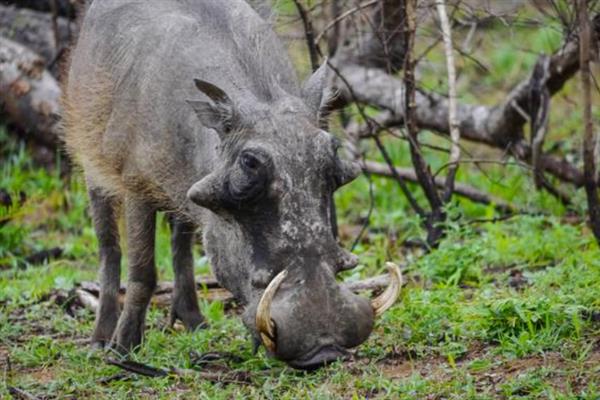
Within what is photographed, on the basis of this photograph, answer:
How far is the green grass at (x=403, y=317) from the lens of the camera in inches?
167

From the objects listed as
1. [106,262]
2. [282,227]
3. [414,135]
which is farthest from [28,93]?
[282,227]

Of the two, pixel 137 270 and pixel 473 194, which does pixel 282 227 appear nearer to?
pixel 137 270

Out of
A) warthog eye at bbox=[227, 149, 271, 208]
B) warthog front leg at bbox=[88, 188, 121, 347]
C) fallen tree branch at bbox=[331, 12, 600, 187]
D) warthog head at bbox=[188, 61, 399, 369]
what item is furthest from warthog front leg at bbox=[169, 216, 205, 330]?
fallen tree branch at bbox=[331, 12, 600, 187]

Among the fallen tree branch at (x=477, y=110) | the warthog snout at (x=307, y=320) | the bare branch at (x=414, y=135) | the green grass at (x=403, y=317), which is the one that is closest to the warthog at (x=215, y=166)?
the warthog snout at (x=307, y=320)

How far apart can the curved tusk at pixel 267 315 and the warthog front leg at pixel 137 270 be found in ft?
4.30

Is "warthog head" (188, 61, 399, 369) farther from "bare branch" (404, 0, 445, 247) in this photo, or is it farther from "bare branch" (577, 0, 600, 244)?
"bare branch" (404, 0, 445, 247)

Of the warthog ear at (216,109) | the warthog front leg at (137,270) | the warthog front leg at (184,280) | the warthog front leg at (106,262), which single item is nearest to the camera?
the warthog ear at (216,109)

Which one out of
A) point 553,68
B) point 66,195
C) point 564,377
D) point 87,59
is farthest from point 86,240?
point 564,377

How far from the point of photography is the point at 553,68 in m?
7.03

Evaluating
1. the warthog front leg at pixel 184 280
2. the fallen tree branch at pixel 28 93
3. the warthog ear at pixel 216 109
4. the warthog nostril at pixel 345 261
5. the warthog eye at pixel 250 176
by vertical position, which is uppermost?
the warthog ear at pixel 216 109

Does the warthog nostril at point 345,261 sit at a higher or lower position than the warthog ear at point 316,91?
lower

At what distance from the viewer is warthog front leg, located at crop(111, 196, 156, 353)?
17.1ft

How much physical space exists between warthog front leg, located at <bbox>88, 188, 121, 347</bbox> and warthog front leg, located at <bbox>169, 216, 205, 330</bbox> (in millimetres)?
281

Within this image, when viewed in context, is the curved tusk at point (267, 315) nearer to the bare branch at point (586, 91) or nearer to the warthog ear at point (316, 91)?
the warthog ear at point (316, 91)
